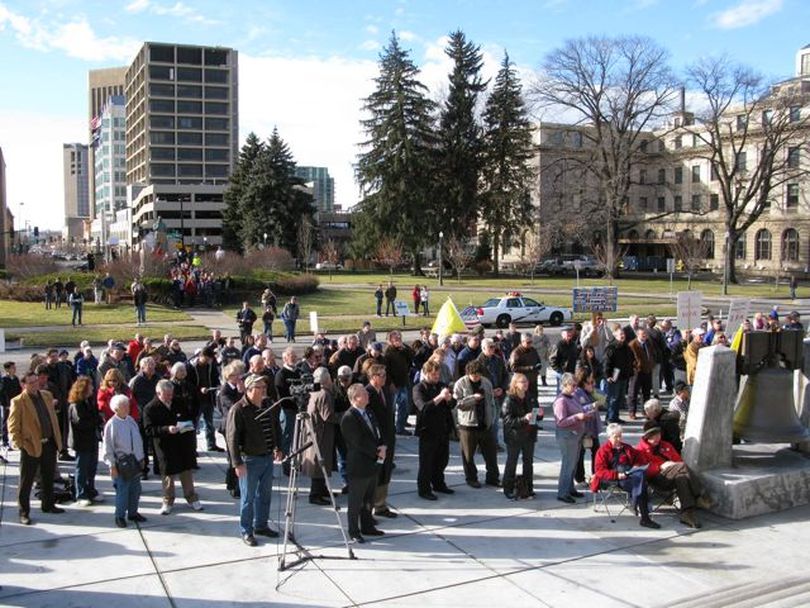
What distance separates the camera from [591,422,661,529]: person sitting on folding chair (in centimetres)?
881

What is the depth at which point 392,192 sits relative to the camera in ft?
231

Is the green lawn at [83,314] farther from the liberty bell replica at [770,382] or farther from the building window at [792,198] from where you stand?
the building window at [792,198]

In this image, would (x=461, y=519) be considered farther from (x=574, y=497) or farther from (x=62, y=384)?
(x=62, y=384)

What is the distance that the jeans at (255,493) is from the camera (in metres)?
7.99

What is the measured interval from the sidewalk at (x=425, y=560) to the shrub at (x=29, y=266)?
1527 inches

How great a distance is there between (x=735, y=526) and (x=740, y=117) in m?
71.5

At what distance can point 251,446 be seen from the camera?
7.93 m

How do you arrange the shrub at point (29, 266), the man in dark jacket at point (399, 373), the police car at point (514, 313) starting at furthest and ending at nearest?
the shrub at point (29, 266)
the police car at point (514, 313)
the man in dark jacket at point (399, 373)

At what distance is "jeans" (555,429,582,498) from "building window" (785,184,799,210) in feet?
252

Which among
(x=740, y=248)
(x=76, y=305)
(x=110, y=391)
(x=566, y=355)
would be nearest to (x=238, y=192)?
(x=740, y=248)

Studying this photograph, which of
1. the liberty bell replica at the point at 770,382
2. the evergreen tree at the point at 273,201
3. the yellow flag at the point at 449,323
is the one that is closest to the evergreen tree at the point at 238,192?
the evergreen tree at the point at 273,201

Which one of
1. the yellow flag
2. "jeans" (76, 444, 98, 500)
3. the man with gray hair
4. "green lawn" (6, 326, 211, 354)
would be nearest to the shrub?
"green lawn" (6, 326, 211, 354)

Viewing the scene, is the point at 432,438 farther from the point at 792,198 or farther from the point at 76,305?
the point at 792,198

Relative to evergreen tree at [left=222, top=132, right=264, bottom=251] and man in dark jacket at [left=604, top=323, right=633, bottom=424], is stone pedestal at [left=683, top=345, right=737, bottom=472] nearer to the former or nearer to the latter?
man in dark jacket at [left=604, top=323, right=633, bottom=424]
